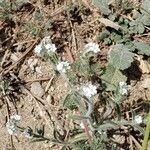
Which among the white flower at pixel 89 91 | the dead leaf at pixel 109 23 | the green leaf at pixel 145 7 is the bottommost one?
the white flower at pixel 89 91

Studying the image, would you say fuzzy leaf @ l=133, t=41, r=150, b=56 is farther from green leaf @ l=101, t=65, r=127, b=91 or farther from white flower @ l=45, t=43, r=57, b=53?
white flower @ l=45, t=43, r=57, b=53

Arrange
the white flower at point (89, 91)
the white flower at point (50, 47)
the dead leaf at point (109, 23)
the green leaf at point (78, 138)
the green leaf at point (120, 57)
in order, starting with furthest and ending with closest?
the dead leaf at point (109, 23)
the green leaf at point (120, 57)
the green leaf at point (78, 138)
the white flower at point (50, 47)
the white flower at point (89, 91)

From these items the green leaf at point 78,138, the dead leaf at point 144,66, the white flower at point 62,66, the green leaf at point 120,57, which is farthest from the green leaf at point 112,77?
the white flower at point 62,66

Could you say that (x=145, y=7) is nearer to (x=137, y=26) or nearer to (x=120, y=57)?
(x=137, y=26)

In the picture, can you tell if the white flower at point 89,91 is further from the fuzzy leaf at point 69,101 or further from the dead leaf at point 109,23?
the dead leaf at point 109,23

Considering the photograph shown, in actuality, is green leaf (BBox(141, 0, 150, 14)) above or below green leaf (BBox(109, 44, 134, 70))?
above

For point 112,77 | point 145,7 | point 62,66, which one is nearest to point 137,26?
point 145,7

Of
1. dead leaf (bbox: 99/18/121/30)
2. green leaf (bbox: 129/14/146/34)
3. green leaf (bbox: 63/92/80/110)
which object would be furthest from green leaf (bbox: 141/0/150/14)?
green leaf (bbox: 63/92/80/110)
